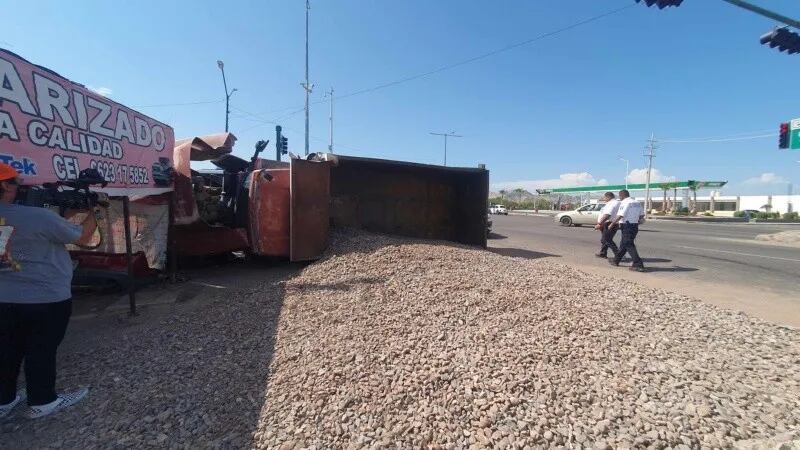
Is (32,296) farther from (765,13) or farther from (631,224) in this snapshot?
(765,13)

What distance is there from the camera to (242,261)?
25.6 ft

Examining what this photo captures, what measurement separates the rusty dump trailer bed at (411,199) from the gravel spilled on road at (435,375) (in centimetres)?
395

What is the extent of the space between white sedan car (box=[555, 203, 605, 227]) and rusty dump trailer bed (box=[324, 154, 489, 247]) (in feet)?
51.9

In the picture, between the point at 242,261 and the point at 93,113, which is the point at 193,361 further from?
the point at 242,261

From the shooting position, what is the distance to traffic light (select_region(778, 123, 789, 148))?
1620 cm

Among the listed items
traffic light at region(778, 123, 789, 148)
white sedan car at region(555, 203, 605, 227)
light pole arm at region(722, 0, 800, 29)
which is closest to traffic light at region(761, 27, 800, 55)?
light pole arm at region(722, 0, 800, 29)

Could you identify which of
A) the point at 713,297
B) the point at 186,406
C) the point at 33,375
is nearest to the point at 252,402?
the point at 186,406

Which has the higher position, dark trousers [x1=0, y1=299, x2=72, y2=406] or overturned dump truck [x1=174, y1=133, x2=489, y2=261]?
overturned dump truck [x1=174, y1=133, x2=489, y2=261]

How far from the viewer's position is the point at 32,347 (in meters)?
2.63

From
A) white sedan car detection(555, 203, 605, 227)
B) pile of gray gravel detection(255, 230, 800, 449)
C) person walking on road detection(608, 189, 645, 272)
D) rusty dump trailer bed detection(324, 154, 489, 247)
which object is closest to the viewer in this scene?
pile of gray gravel detection(255, 230, 800, 449)

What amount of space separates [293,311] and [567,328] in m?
2.91

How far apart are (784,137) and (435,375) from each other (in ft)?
71.2

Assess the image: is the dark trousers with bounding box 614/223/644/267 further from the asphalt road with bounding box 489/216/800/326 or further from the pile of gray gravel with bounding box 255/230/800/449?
the pile of gray gravel with bounding box 255/230/800/449

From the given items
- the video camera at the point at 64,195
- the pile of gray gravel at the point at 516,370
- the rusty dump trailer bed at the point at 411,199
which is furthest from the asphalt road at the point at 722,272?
the video camera at the point at 64,195
